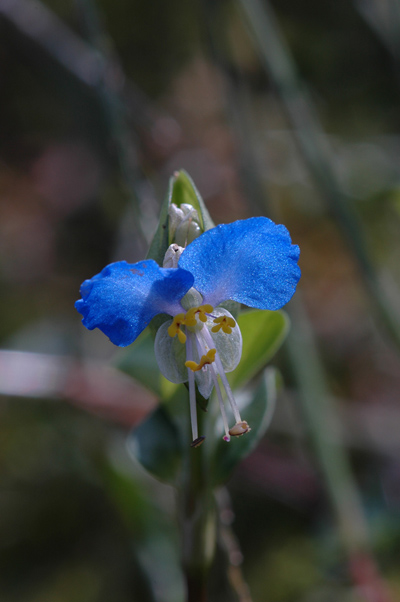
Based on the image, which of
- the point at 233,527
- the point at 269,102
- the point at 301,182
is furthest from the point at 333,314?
the point at 269,102

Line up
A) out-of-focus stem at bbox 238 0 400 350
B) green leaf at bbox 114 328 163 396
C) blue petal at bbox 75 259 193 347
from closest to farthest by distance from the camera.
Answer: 1. blue petal at bbox 75 259 193 347
2. green leaf at bbox 114 328 163 396
3. out-of-focus stem at bbox 238 0 400 350

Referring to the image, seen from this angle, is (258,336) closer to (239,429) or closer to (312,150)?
(239,429)

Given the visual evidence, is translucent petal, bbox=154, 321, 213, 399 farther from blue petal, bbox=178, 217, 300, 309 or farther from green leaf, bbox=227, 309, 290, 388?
green leaf, bbox=227, 309, 290, 388

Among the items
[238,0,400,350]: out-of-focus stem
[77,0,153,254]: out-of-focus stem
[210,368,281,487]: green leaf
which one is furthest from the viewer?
[238,0,400,350]: out-of-focus stem

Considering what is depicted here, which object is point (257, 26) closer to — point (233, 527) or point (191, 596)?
point (191, 596)

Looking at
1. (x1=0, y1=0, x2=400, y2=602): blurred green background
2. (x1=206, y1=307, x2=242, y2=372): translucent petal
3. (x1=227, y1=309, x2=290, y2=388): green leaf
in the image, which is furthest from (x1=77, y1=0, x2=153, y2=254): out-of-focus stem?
(x1=206, y1=307, x2=242, y2=372): translucent petal

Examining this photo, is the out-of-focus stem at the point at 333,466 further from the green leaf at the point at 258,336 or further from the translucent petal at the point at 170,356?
the translucent petal at the point at 170,356
